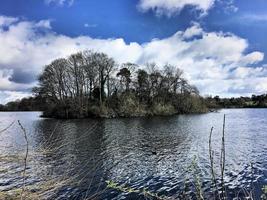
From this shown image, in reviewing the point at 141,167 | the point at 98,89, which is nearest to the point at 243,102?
the point at 98,89

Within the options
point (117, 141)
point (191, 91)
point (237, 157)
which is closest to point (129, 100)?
point (191, 91)

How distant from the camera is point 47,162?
1975 cm

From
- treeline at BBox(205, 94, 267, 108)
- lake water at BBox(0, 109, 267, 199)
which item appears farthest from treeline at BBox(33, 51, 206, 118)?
treeline at BBox(205, 94, 267, 108)

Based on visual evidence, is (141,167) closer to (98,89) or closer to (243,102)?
(98,89)

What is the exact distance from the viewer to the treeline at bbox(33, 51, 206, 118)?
6862 cm

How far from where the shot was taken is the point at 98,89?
72.9 m

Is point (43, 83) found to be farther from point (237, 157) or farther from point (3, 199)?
point (3, 199)

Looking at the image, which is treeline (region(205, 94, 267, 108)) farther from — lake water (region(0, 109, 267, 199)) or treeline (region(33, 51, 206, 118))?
lake water (region(0, 109, 267, 199))

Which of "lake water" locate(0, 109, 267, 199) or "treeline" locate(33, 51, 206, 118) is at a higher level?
"treeline" locate(33, 51, 206, 118)

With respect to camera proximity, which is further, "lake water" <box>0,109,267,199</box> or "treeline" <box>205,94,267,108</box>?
"treeline" <box>205,94,267,108</box>

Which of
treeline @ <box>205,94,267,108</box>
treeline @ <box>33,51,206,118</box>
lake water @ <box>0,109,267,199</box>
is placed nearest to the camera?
lake water @ <box>0,109,267,199</box>

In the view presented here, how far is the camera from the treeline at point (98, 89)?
225 ft

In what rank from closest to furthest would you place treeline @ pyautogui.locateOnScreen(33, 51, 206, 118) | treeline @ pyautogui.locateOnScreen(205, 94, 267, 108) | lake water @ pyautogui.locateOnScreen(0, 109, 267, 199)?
lake water @ pyautogui.locateOnScreen(0, 109, 267, 199)
treeline @ pyautogui.locateOnScreen(33, 51, 206, 118)
treeline @ pyautogui.locateOnScreen(205, 94, 267, 108)

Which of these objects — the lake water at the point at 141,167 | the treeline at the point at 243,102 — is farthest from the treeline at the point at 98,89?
the treeline at the point at 243,102
